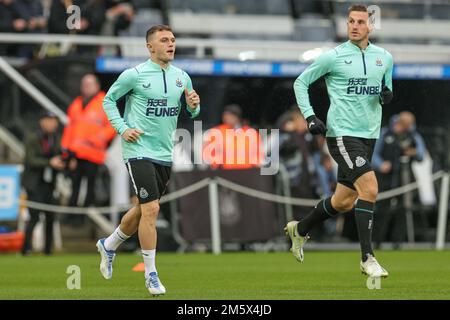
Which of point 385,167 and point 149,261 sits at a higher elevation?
point 149,261

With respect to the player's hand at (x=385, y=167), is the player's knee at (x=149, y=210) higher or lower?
higher

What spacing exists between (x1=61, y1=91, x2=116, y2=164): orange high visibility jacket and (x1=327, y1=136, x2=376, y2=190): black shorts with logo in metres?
9.00

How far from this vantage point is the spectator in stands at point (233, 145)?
72.0ft

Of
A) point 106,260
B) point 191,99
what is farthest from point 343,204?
point 106,260

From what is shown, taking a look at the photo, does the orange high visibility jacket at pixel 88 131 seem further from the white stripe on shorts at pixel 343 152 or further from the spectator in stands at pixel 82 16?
the white stripe on shorts at pixel 343 152

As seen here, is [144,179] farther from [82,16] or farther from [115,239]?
[82,16]

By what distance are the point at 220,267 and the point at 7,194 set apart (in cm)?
636

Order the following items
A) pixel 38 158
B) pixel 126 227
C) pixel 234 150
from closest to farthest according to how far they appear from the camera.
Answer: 1. pixel 126 227
2. pixel 38 158
3. pixel 234 150

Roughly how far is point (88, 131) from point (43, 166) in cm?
103

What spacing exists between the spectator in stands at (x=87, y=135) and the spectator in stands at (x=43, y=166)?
1.08 ft

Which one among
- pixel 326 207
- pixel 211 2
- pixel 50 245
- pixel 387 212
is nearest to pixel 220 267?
pixel 326 207

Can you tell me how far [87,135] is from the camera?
21.7 m

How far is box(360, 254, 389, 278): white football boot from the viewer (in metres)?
12.4

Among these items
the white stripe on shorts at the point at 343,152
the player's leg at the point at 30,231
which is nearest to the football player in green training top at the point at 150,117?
the white stripe on shorts at the point at 343,152
